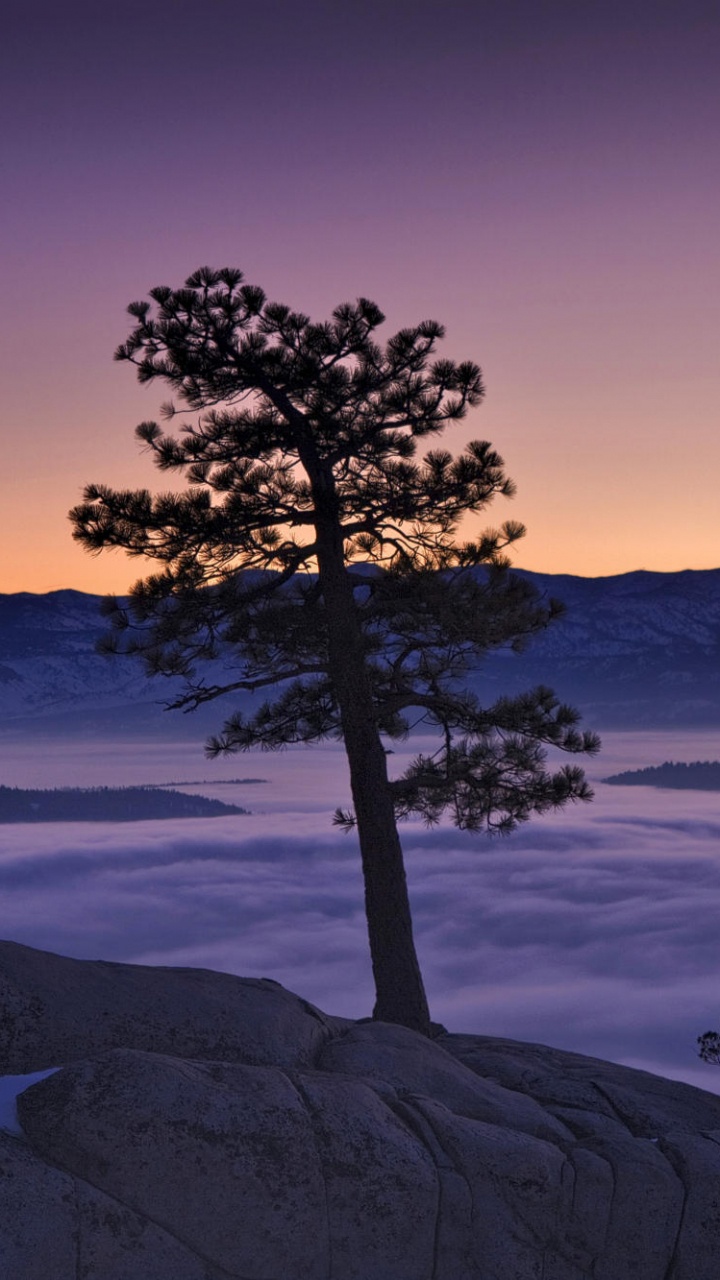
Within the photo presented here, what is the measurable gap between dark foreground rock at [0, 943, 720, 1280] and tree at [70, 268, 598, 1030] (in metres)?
6.04

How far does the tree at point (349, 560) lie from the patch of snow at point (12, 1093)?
8500 millimetres

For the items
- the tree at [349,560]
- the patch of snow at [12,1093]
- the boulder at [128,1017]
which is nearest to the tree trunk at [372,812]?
the tree at [349,560]

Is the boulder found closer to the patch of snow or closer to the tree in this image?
the patch of snow

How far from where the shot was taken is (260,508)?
19125 millimetres

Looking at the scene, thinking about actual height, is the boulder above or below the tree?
below

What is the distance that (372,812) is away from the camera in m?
18.4

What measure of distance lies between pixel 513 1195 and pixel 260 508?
11822 mm

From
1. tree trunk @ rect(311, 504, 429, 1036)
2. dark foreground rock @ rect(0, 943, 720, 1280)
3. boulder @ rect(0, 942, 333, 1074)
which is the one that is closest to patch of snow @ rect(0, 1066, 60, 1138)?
dark foreground rock @ rect(0, 943, 720, 1280)

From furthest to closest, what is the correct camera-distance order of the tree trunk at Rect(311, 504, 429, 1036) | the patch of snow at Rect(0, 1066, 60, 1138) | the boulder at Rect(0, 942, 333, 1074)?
the tree trunk at Rect(311, 504, 429, 1036) → the boulder at Rect(0, 942, 333, 1074) → the patch of snow at Rect(0, 1066, 60, 1138)

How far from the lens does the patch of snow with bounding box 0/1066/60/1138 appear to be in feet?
31.4

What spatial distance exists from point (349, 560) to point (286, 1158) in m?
11.9

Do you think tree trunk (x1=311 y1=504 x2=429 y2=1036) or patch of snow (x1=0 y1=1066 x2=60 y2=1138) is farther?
tree trunk (x1=311 y1=504 x2=429 y2=1036)

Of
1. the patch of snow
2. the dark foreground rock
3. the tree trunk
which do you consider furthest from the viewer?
the tree trunk

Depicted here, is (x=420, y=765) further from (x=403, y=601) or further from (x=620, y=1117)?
(x=620, y=1117)
